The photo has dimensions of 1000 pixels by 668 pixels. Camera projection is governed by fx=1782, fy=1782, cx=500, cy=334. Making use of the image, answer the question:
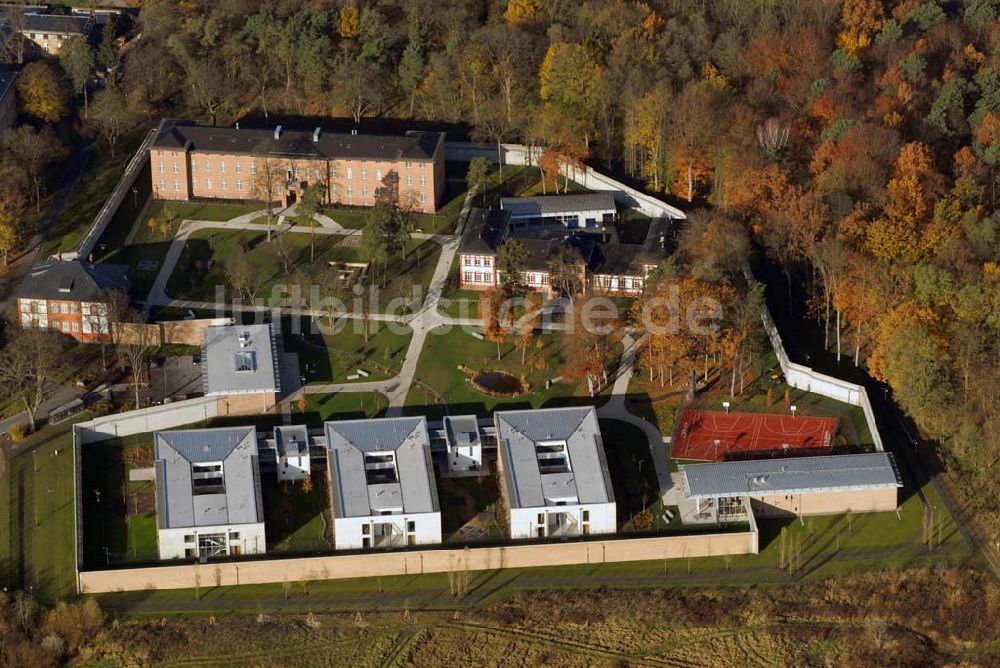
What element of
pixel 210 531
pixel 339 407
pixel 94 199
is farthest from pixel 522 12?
pixel 210 531

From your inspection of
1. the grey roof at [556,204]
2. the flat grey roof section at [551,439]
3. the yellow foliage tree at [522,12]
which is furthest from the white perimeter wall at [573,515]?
the yellow foliage tree at [522,12]

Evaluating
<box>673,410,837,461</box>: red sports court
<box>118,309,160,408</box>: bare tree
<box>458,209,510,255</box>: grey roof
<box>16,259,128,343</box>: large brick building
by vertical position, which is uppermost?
<box>458,209,510,255</box>: grey roof

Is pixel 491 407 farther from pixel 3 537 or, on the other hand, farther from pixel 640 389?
pixel 3 537

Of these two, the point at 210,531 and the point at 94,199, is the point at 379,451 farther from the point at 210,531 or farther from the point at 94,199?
the point at 94,199

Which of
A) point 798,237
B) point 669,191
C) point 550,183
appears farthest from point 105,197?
point 798,237

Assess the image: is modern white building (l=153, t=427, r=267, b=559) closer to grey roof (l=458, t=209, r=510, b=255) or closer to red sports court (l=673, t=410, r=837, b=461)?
grey roof (l=458, t=209, r=510, b=255)

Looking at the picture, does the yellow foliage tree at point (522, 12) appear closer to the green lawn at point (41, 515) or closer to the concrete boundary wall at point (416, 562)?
the green lawn at point (41, 515)

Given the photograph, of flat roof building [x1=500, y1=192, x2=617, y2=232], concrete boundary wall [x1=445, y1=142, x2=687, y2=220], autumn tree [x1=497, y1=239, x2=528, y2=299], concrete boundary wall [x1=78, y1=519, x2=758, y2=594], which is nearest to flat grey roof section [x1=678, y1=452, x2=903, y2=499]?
concrete boundary wall [x1=78, y1=519, x2=758, y2=594]
